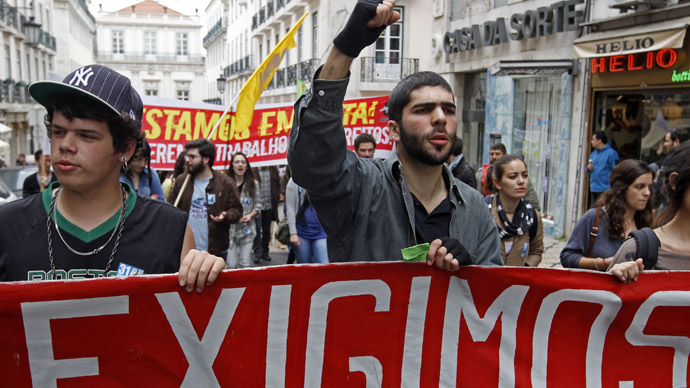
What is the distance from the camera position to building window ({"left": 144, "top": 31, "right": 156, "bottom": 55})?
8794 cm

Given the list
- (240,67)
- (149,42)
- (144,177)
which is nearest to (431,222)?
(144,177)

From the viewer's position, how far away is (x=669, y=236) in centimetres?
302

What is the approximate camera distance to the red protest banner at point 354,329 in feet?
6.83

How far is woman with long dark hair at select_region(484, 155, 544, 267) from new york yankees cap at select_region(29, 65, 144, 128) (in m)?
3.21

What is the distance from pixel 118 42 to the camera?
89938 mm

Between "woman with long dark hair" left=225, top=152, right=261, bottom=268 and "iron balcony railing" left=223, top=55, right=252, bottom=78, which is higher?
"iron balcony railing" left=223, top=55, right=252, bottom=78

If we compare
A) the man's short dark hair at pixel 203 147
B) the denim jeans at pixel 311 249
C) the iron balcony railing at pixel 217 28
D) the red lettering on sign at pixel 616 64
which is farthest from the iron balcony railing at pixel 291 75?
the iron balcony railing at pixel 217 28

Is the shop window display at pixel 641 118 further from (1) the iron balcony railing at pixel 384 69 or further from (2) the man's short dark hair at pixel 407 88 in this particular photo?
(1) the iron balcony railing at pixel 384 69

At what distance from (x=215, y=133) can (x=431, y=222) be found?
5877 millimetres

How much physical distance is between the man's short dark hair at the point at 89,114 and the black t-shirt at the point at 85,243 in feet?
0.78

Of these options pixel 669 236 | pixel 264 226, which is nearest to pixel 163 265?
pixel 669 236

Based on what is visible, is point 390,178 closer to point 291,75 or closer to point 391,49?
point 391,49

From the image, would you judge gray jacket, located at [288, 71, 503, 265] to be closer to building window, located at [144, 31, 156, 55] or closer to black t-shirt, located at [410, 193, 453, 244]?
black t-shirt, located at [410, 193, 453, 244]

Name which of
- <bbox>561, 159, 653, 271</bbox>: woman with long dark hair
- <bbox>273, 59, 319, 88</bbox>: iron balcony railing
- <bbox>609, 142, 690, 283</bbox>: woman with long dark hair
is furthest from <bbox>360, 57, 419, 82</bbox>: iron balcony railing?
<bbox>609, 142, 690, 283</bbox>: woman with long dark hair
